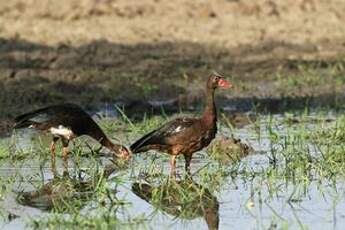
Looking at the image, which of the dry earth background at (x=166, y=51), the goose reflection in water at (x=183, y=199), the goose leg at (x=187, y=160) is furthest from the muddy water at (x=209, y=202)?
the dry earth background at (x=166, y=51)

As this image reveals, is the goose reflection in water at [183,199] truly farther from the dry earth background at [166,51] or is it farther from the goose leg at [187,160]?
the dry earth background at [166,51]

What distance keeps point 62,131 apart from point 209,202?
2693 millimetres

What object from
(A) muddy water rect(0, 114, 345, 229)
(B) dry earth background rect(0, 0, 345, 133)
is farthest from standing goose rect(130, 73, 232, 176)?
(B) dry earth background rect(0, 0, 345, 133)

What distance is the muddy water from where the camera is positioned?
970 centimetres

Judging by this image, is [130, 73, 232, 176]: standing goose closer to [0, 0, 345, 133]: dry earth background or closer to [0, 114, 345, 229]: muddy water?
[0, 114, 345, 229]: muddy water

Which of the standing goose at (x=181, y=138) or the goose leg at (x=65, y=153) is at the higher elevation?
the standing goose at (x=181, y=138)

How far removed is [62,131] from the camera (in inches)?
502

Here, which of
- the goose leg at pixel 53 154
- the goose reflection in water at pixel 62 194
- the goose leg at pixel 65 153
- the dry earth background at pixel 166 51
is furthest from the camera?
the dry earth background at pixel 166 51

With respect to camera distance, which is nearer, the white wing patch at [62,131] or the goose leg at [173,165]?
the goose leg at [173,165]

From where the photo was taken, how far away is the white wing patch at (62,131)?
12711 mm

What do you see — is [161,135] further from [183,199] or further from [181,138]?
[183,199]

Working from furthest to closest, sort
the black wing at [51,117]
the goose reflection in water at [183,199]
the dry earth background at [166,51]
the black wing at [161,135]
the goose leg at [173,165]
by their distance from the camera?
the dry earth background at [166,51], the black wing at [51,117], the black wing at [161,135], the goose leg at [173,165], the goose reflection in water at [183,199]

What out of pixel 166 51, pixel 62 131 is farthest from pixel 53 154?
pixel 166 51

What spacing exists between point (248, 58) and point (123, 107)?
4841mm
